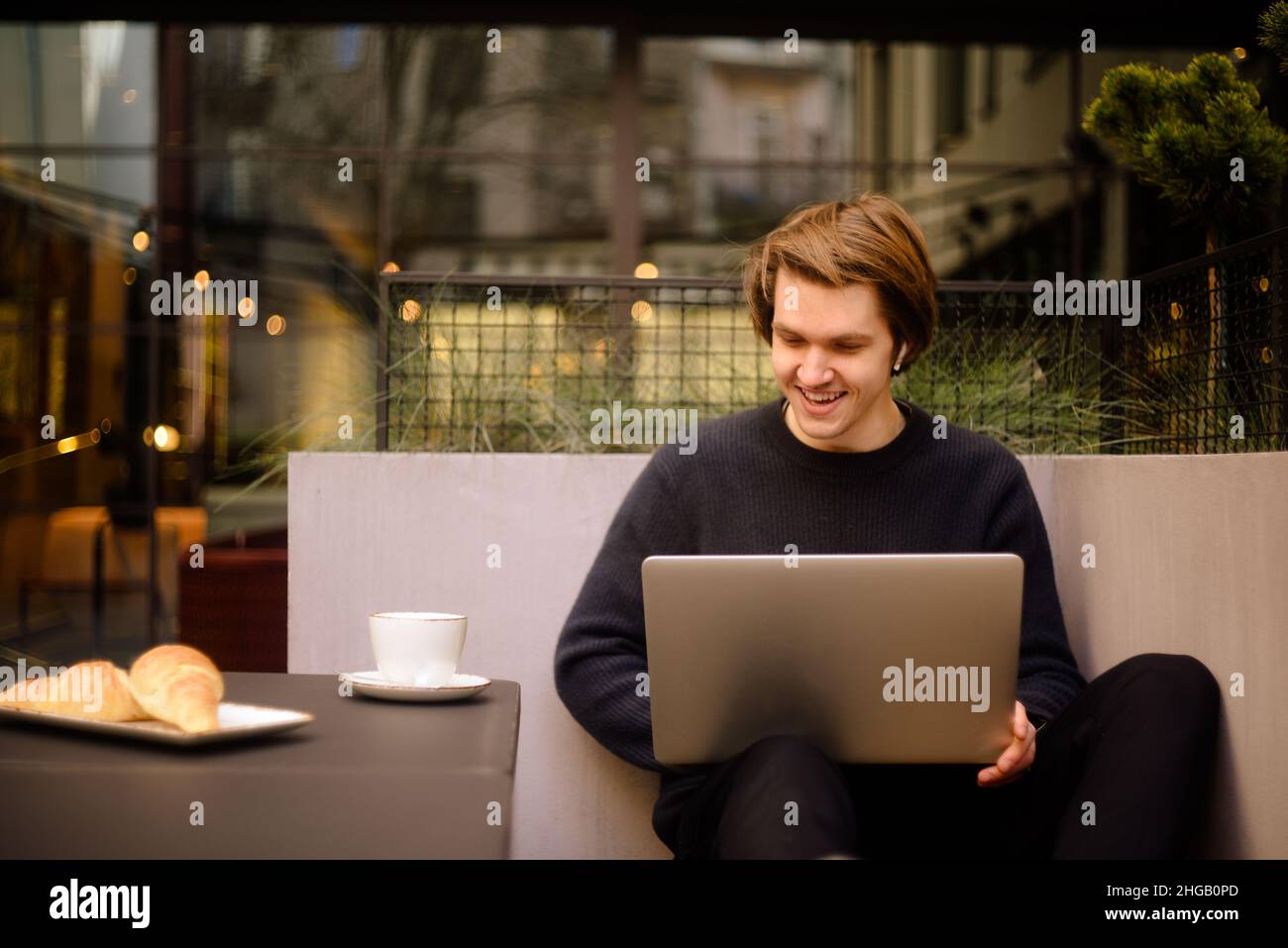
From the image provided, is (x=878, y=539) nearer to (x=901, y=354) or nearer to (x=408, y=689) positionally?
(x=901, y=354)

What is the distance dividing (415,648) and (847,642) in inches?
21.1

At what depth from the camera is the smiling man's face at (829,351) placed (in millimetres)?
2018

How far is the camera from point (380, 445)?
285 centimetres

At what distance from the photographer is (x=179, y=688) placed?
4.16ft

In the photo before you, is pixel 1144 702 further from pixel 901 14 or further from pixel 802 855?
pixel 901 14

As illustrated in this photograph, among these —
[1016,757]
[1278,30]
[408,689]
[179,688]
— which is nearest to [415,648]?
[408,689]

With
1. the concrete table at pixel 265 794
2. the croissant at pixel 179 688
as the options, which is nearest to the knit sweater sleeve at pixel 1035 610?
the concrete table at pixel 265 794

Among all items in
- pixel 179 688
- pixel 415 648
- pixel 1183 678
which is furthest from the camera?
pixel 1183 678

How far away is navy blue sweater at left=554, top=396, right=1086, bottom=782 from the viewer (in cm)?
207

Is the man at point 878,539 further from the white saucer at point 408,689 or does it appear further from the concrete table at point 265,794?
the concrete table at point 265,794

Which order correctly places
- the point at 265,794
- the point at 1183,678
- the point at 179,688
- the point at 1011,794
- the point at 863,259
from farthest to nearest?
the point at 863,259, the point at 1011,794, the point at 1183,678, the point at 179,688, the point at 265,794

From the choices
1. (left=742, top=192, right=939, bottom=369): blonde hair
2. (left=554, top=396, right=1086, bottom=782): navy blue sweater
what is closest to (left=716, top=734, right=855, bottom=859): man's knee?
(left=554, top=396, right=1086, bottom=782): navy blue sweater
